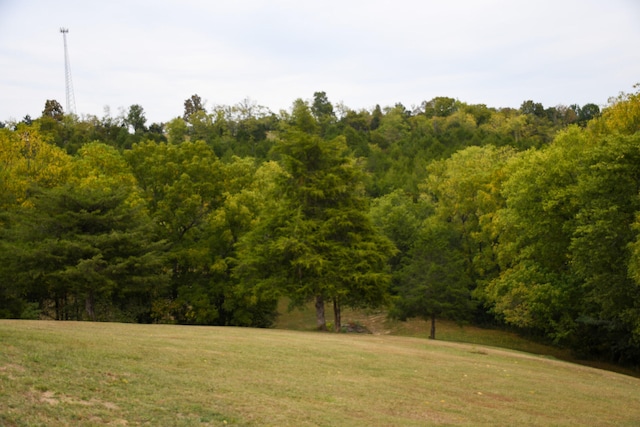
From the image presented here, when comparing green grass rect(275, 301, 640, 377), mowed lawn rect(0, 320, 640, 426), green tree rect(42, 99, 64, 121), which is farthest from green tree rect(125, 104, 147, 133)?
mowed lawn rect(0, 320, 640, 426)

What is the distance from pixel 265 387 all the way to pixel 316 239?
2163 centimetres

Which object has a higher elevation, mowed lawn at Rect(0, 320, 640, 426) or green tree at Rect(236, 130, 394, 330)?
green tree at Rect(236, 130, 394, 330)

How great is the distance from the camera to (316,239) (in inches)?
1400

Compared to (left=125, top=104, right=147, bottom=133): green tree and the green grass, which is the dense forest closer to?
the green grass

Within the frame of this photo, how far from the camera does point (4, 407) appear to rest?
364 inches

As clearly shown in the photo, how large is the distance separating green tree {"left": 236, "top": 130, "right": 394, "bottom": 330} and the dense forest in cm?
9

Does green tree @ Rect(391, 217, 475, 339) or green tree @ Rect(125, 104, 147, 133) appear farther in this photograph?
green tree @ Rect(125, 104, 147, 133)

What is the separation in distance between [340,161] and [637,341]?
19.4m

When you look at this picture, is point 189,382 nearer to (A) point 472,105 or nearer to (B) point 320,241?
(B) point 320,241

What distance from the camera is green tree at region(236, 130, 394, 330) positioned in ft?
115

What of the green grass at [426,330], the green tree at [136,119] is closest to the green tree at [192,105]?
the green tree at [136,119]

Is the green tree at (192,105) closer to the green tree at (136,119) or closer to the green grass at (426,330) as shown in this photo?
the green tree at (136,119)

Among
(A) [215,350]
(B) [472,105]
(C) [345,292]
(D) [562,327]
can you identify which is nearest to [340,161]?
(C) [345,292]

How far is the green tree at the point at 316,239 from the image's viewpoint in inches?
1385
